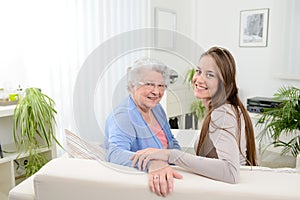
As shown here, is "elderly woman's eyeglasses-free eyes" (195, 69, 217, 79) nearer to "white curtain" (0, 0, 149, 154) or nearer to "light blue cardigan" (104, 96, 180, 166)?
"light blue cardigan" (104, 96, 180, 166)

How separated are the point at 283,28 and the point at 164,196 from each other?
9.22 feet

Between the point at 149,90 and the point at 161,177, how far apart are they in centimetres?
25

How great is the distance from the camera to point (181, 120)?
107 centimetres

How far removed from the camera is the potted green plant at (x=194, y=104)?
99cm

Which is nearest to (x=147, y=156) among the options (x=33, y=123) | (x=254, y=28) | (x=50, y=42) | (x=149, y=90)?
(x=149, y=90)

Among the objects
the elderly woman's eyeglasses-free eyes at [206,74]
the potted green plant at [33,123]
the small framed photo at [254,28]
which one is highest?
the small framed photo at [254,28]

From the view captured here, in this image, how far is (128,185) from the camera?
2.94 feet

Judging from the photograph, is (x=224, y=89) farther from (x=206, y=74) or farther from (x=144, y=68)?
(x=144, y=68)

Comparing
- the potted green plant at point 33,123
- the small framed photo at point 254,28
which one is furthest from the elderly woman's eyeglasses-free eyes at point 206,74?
the small framed photo at point 254,28

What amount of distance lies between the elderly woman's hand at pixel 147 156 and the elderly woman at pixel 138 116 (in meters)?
0.02

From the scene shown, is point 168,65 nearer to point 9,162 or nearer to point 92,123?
point 92,123

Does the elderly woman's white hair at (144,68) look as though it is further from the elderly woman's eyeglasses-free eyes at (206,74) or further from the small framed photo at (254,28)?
the small framed photo at (254,28)

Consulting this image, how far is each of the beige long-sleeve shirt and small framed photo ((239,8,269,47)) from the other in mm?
2634

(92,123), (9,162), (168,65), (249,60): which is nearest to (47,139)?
(9,162)
